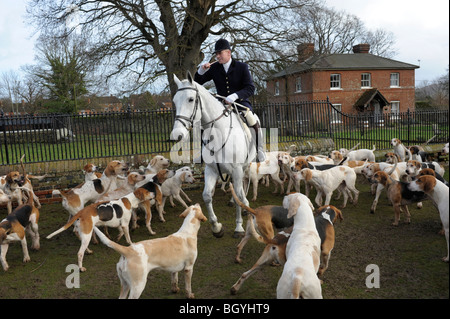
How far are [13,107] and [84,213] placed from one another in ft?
120

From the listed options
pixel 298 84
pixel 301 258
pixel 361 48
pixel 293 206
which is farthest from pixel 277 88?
pixel 301 258

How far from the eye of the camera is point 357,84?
33156 millimetres

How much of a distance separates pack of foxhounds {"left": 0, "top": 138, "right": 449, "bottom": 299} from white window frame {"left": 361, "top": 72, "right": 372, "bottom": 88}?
27.1 m

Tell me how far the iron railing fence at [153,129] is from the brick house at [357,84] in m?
17.5

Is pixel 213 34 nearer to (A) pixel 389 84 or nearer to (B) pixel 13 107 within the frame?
(A) pixel 389 84

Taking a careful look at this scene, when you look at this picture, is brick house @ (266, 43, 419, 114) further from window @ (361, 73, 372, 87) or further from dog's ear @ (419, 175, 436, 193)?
dog's ear @ (419, 175, 436, 193)

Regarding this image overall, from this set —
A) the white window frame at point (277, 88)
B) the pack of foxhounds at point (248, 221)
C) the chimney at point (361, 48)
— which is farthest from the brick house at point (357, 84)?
the pack of foxhounds at point (248, 221)

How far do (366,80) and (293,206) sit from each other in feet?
108

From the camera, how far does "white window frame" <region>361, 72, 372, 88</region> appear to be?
110 ft

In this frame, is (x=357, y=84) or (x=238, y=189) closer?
(x=238, y=189)

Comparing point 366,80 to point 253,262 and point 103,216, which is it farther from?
point 103,216

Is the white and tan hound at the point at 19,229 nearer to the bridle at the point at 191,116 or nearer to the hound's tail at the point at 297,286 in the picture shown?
the bridle at the point at 191,116

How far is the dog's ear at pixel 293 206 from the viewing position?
4031 mm
